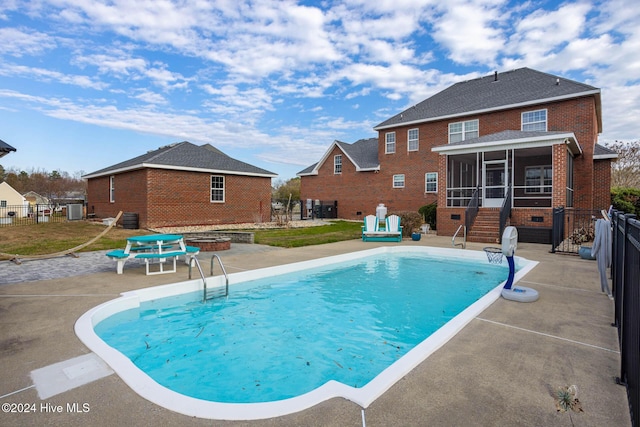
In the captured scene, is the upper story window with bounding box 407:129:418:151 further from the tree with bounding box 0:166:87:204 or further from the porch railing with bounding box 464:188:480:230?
the tree with bounding box 0:166:87:204

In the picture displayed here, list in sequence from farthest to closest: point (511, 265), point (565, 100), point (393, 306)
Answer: point (565, 100) → point (393, 306) → point (511, 265)

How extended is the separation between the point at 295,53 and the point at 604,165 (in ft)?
60.0

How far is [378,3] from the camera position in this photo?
485 inches

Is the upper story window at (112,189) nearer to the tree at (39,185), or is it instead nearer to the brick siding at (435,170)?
the brick siding at (435,170)

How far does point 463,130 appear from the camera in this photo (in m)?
21.5

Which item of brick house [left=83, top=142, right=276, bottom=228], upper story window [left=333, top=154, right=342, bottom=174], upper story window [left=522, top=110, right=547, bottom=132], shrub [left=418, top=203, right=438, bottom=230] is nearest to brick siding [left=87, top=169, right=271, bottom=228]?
brick house [left=83, top=142, right=276, bottom=228]

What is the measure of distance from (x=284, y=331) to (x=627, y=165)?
1390 inches

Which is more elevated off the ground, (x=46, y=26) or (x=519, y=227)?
(x=46, y=26)

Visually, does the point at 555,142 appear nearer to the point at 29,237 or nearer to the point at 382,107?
the point at 382,107

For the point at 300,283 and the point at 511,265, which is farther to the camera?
the point at 300,283

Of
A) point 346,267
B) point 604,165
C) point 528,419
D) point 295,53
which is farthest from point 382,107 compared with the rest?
point 528,419

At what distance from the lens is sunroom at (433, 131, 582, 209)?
13477mm

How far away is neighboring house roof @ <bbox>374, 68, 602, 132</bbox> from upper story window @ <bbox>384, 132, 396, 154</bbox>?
74cm

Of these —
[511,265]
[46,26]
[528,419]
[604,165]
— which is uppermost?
[46,26]
